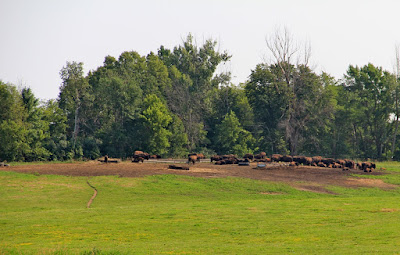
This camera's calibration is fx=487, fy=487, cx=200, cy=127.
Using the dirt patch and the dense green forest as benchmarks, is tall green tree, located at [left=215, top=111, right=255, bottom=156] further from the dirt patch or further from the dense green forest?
the dirt patch

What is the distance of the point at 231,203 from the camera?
36.9m

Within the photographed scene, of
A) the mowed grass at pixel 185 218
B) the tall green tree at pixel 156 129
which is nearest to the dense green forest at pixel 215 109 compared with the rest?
the tall green tree at pixel 156 129

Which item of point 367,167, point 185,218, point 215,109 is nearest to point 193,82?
point 215,109

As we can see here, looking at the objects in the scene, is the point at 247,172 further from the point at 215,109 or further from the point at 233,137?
the point at 215,109

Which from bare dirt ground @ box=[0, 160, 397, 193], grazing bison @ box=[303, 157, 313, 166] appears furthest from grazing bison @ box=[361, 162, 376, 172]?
grazing bison @ box=[303, 157, 313, 166]

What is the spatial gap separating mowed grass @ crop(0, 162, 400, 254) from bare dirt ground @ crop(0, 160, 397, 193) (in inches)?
88.4

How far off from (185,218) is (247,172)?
23.8 meters

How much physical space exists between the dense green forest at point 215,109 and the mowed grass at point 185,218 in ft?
106

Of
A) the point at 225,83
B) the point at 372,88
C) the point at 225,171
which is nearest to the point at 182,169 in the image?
the point at 225,171

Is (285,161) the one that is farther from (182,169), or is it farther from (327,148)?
(327,148)

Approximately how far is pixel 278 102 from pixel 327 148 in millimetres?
→ 13125

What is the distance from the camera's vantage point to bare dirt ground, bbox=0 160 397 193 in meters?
48.3

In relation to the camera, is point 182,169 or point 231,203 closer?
point 231,203

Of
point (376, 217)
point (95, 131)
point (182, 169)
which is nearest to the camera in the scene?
point (376, 217)
